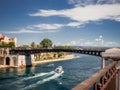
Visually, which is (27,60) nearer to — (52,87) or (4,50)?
(4,50)

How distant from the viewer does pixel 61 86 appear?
54.1m

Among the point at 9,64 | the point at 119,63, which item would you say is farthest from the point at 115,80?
the point at 9,64

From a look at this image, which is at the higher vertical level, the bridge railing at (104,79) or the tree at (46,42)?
the tree at (46,42)

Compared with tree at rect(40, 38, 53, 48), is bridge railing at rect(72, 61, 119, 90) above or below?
below

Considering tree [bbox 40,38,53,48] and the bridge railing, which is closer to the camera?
the bridge railing

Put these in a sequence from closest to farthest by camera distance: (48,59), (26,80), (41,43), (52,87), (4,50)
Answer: (52,87) → (26,80) → (4,50) → (48,59) → (41,43)

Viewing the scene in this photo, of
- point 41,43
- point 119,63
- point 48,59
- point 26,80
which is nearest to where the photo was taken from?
point 119,63

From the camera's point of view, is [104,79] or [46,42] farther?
[46,42]

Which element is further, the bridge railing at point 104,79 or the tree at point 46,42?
the tree at point 46,42

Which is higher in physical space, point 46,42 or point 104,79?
point 46,42

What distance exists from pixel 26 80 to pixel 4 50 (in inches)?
1885

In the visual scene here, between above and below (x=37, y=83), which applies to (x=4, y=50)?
above

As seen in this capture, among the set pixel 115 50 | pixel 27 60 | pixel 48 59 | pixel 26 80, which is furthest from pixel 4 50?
pixel 115 50

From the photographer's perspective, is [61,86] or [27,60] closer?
[61,86]
